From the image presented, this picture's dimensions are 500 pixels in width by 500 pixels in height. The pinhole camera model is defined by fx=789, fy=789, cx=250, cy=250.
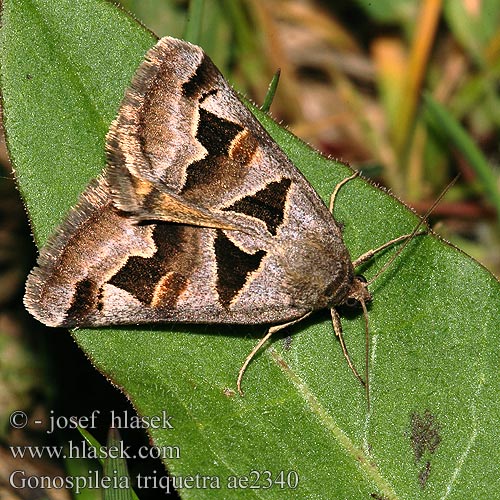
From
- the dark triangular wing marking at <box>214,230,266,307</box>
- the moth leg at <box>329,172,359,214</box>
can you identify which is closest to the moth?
the dark triangular wing marking at <box>214,230,266,307</box>

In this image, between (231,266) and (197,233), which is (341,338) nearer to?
(231,266)

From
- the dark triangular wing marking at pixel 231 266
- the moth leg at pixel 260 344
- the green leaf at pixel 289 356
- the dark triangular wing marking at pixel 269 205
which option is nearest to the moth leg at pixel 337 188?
the green leaf at pixel 289 356

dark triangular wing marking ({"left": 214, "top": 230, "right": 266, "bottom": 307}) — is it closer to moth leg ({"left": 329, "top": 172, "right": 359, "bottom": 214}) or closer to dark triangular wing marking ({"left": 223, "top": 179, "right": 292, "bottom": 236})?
dark triangular wing marking ({"left": 223, "top": 179, "right": 292, "bottom": 236})

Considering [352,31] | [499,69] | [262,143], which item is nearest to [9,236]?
[262,143]

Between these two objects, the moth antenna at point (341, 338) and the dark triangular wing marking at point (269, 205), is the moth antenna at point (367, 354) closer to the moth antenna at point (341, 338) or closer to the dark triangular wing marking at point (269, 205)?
the moth antenna at point (341, 338)

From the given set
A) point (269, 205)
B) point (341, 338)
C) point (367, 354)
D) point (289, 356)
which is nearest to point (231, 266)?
point (269, 205)

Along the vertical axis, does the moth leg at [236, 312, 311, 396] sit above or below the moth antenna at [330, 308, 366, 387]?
below
